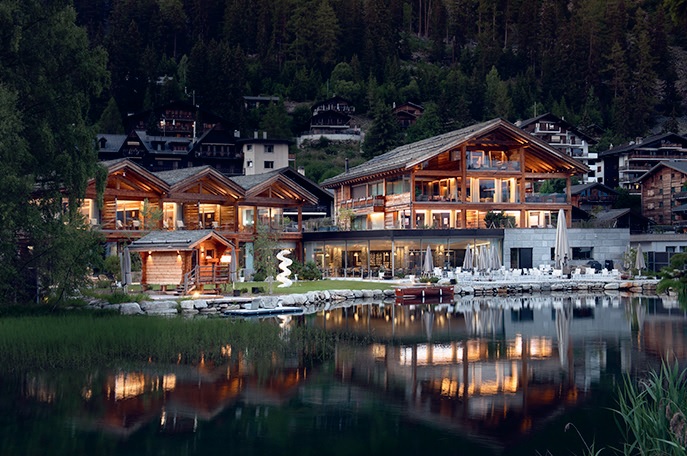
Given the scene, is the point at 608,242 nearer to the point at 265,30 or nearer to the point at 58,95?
the point at 58,95

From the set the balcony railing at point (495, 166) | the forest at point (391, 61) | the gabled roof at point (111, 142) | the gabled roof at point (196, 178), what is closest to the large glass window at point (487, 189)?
the balcony railing at point (495, 166)

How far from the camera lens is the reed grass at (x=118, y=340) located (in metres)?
20.3

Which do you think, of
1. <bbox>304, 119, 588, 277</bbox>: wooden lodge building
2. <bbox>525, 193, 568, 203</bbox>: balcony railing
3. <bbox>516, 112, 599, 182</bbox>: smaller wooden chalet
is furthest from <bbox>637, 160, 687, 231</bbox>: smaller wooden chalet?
<bbox>516, 112, 599, 182</bbox>: smaller wooden chalet

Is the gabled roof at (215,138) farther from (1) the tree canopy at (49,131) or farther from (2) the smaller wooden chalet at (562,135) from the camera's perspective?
(1) the tree canopy at (49,131)

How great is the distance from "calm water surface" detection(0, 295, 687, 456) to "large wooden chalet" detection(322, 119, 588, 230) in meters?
29.8

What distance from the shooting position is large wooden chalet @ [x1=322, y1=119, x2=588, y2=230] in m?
56.1

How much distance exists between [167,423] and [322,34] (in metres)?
131

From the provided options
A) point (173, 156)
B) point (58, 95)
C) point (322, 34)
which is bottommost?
point (58, 95)

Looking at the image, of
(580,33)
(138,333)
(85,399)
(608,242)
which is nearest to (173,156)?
(608,242)

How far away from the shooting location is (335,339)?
2530 centimetres

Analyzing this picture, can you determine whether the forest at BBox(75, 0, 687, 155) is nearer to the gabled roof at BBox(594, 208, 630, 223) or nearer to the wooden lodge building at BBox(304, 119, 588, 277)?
the gabled roof at BBox(594, 208, 630, 223)

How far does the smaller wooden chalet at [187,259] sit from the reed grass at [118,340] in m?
10.4

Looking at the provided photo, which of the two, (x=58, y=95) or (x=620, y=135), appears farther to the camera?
(x=620, y=135)

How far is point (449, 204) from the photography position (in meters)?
56.2
